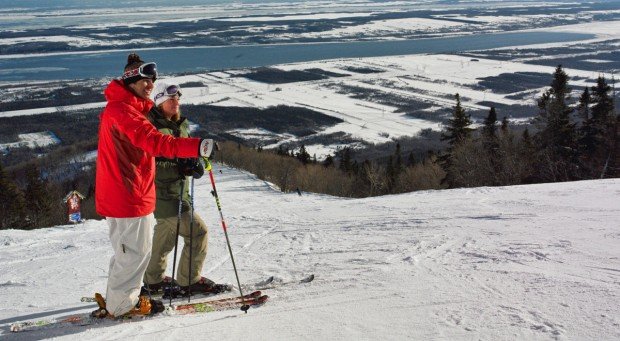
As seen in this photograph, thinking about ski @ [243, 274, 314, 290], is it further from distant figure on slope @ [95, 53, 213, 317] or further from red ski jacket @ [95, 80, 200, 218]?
red ski jacket @ [95, 80, 200, 218]

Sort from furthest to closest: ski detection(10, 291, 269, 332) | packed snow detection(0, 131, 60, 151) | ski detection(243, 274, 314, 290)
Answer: packed snow detection(0, 131, 60, 151)
ski detection(243, 274, 314, 290)
ski detection(10, 291, 269, 332)

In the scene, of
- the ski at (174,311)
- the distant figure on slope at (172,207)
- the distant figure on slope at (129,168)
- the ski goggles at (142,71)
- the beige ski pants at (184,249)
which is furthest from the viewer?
the beige ski pants at (184,249)

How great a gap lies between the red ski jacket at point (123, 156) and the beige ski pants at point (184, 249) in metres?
0.68

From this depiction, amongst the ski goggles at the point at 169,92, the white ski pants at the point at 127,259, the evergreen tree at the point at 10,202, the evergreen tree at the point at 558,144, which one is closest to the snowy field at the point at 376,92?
the evergreen tree at the point at 558,144

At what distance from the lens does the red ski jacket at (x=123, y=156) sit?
12.7 ft

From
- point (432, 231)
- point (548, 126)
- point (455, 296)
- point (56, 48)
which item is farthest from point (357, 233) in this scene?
point (56, 48)

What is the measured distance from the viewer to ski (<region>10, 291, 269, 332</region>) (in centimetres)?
423

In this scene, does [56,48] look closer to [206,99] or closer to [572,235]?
[206,99]

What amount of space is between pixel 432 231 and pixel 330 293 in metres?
2.70

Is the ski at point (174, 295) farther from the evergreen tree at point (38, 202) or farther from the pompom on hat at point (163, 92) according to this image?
the evergreen tree at point (38, 202)

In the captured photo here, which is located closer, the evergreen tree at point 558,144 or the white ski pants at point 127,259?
the white ski pants at point 127,259

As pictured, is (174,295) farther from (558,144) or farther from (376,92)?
(376,92)

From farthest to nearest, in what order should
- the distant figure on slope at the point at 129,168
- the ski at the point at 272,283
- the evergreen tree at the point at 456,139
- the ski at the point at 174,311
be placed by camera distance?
the evergreen tree at the point at 456,139, the ski at the point at 272,283, the ski at the point at 174,311, the distant figure on slope at the point at 129,168

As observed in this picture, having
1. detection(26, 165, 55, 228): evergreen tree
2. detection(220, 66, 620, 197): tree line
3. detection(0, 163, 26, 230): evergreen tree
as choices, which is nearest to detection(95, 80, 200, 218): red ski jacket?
detection(220, 66, 620, 197): tree line
